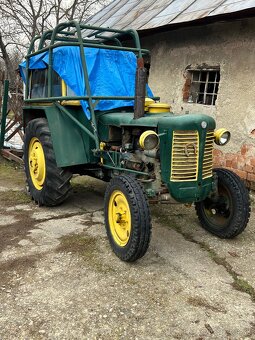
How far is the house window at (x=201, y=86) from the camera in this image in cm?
625

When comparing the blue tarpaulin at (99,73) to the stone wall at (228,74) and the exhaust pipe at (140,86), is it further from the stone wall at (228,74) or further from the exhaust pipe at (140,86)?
the stone wall at (228,74)

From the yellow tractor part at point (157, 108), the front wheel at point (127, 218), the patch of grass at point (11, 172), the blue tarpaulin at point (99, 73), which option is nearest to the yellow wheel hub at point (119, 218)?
the front wheel at point (127, 218)

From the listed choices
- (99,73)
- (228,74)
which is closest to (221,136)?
(99,73)

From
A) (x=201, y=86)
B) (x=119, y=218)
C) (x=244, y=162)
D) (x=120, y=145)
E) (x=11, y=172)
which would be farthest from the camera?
(x=201, y=86)

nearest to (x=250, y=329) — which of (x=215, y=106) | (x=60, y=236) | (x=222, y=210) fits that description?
(x=222, y=210)

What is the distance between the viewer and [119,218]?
3.23m

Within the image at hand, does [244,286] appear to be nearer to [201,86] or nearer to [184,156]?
[184,156]

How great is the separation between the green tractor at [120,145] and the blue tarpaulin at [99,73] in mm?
12

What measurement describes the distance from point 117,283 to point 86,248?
27.0 inches

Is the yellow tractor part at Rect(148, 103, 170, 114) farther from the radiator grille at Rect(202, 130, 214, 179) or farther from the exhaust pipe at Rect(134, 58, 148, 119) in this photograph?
the radiator grille at Rect(202, 130, 214, 179)

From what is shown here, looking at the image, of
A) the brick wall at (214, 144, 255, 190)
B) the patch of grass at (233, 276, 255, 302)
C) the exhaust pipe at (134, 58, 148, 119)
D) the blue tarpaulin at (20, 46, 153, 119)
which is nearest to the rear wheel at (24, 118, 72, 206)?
the blue tarpaulin at (20, 46, 153, 119)

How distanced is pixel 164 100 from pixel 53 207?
3.44 m

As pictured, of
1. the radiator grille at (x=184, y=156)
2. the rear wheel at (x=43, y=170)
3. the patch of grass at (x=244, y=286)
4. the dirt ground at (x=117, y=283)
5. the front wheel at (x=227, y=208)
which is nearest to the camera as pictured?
the dirt ground at (x=117, y=283)

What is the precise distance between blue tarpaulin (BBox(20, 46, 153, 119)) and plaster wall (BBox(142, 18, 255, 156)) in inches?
49.5
